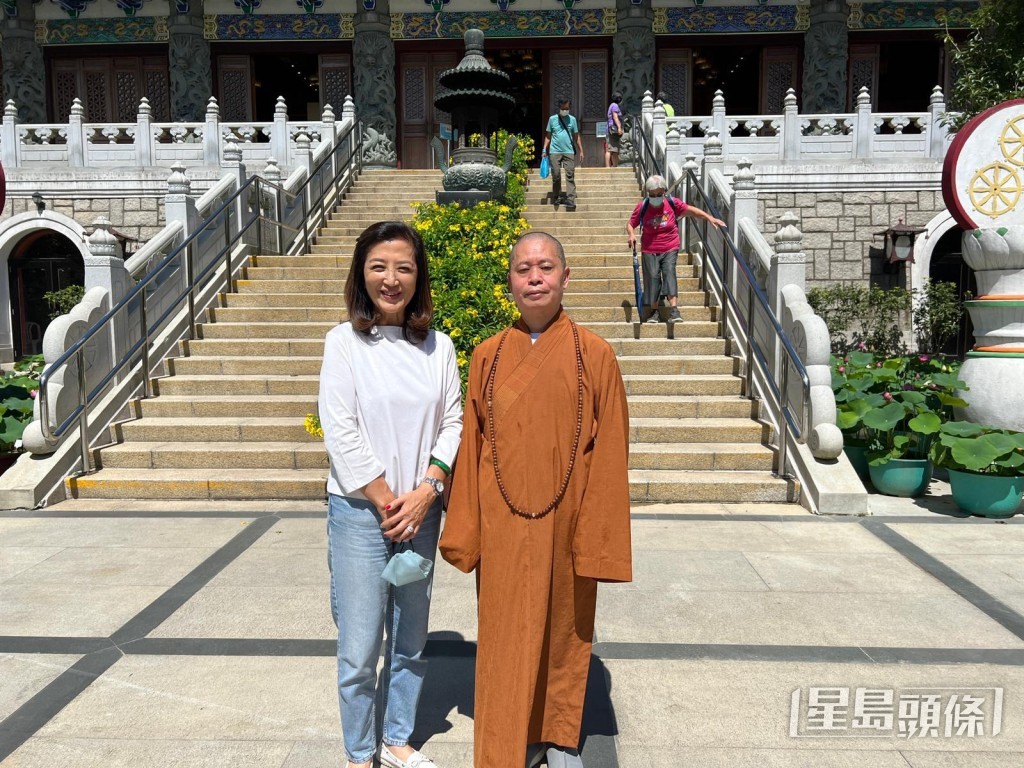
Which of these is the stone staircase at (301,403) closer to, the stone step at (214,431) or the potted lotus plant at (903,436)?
the stone step at (214,431)

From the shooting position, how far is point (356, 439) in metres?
2.41

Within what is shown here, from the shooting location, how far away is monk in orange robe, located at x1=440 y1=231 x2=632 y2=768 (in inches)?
95.6

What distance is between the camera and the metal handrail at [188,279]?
6.39 m

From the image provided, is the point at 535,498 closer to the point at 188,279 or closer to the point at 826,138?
the point at 188,279

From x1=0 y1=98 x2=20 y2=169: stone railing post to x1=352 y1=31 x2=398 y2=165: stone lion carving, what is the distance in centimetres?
713

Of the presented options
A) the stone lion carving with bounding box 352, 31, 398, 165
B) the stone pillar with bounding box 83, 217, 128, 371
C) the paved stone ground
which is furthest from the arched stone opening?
the paved stone ground

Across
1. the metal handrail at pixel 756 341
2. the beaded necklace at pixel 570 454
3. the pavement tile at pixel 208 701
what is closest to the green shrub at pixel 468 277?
the metal handrail at pixel 756 341

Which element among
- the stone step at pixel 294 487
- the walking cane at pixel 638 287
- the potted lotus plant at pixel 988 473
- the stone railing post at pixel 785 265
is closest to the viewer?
the potted lotus plant at pixel 988 473

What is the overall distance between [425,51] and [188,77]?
5.80 metres

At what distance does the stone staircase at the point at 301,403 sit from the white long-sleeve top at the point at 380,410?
12.9 ft

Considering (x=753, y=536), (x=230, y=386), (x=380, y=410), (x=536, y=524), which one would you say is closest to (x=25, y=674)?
(x=380, y=410)

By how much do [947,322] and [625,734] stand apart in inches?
513

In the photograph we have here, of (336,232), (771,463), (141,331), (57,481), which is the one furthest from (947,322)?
(57,481)

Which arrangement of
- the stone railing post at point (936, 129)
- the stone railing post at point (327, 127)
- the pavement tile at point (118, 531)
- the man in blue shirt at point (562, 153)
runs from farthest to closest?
the stone railing post at point (327, 127)
the stone railing post at point (936, 129)
the man in blue shirt at point (562, 153)
the pavement tile at point (118, 531)
